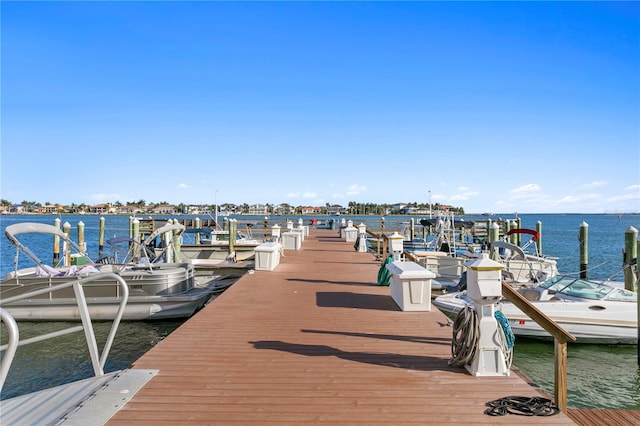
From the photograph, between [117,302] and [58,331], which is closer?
[58,331]

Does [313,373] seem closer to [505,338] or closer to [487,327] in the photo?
[487,327]

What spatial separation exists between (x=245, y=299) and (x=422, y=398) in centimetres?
527

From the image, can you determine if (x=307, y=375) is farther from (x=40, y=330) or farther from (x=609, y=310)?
(x=40, y=330)

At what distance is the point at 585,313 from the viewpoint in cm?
1003

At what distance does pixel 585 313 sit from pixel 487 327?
7.27 m

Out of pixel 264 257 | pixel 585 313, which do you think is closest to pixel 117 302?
pixel 264 257

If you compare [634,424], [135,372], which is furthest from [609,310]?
[135,372]

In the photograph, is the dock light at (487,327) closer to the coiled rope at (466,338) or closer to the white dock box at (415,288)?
the coiled rope at (466,338)

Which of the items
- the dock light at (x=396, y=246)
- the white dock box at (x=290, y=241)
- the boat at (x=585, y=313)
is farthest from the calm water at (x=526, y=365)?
the white dock box at (x=290, y=241)

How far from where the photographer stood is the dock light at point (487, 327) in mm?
4418

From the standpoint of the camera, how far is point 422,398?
3.95 meters

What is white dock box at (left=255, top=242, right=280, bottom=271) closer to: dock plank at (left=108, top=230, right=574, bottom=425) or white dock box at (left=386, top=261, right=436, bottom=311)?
dock plank at (left=108, top=230, right=574, bottom=425)

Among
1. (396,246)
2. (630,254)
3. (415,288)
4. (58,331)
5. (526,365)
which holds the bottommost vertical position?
(526,365)

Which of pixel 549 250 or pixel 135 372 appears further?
pixel 549 250
